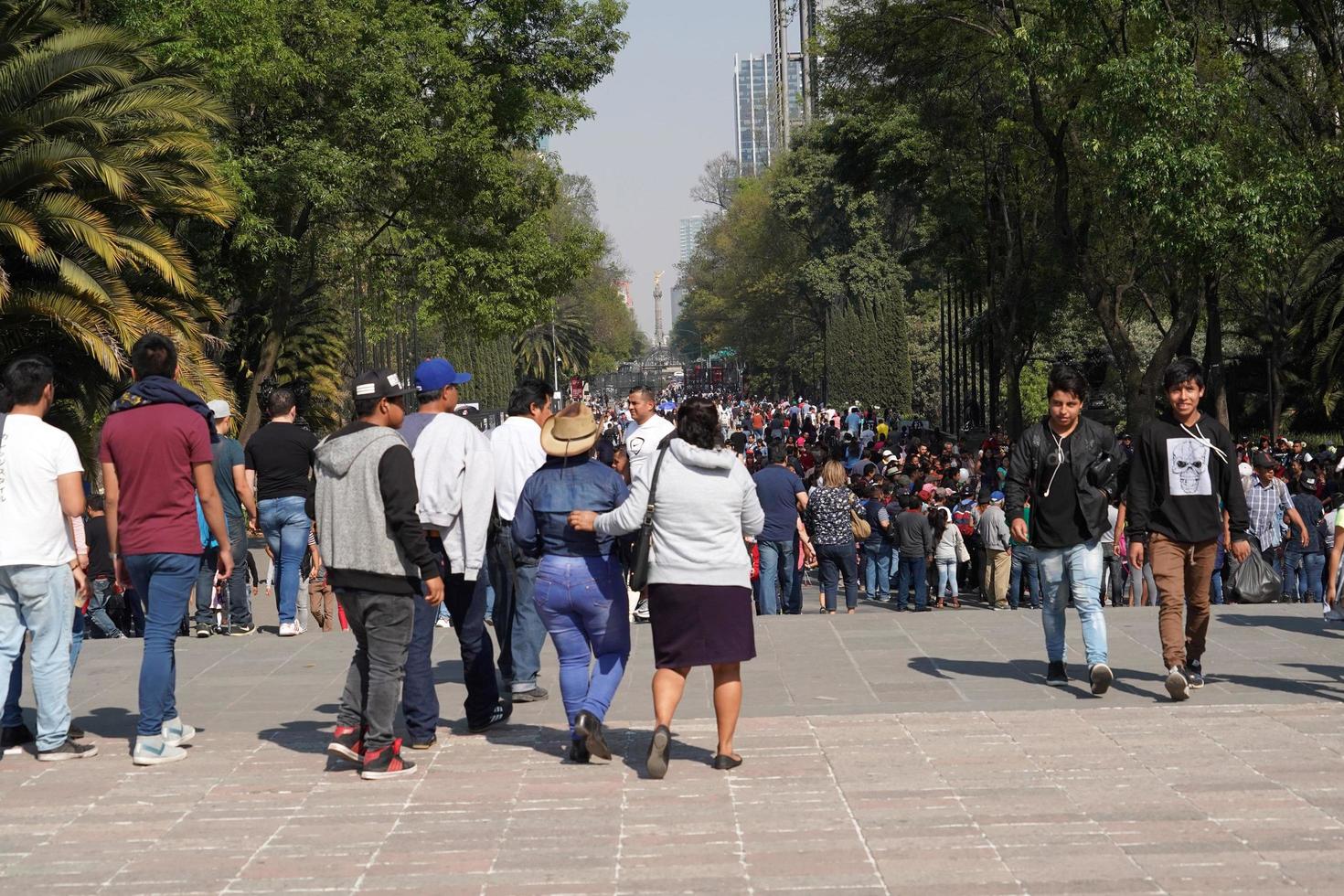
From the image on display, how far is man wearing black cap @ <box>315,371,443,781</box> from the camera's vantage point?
6105 mm

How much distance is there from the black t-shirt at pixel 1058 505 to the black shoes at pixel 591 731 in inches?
103

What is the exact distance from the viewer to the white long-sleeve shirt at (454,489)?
6820 mm

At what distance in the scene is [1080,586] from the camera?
7.59 meters

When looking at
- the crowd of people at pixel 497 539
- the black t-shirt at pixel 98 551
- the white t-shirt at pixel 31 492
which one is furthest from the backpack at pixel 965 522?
the white t-shirt at pixel 31 492

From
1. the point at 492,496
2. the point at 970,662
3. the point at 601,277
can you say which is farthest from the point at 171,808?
the point at 601,277

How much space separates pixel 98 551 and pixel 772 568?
5.44 meters

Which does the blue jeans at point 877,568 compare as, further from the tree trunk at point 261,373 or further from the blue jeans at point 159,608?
the tree trunk at point 261,373

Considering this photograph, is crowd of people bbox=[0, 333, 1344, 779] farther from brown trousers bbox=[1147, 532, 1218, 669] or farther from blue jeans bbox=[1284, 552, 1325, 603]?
blue jeans bbox=[1284, 552, 1325, 603]

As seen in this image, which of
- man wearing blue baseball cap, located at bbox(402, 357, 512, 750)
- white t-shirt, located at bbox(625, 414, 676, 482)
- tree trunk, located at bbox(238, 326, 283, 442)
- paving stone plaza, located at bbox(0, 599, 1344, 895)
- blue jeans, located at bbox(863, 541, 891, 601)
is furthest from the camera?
tree trunk, located at bbox(238, 326, 283, 442)

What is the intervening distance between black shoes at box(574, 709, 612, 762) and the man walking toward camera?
2.84 meters

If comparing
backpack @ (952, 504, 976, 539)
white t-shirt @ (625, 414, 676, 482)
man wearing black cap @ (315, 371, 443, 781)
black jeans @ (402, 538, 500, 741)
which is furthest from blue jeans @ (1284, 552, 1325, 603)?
man wearing black cap @ (315, 371, 443, 781)

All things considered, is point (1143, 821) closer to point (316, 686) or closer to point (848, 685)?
point (848, 685)

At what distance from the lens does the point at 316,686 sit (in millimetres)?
8492

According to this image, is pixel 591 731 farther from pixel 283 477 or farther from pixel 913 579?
pixel 913 579
